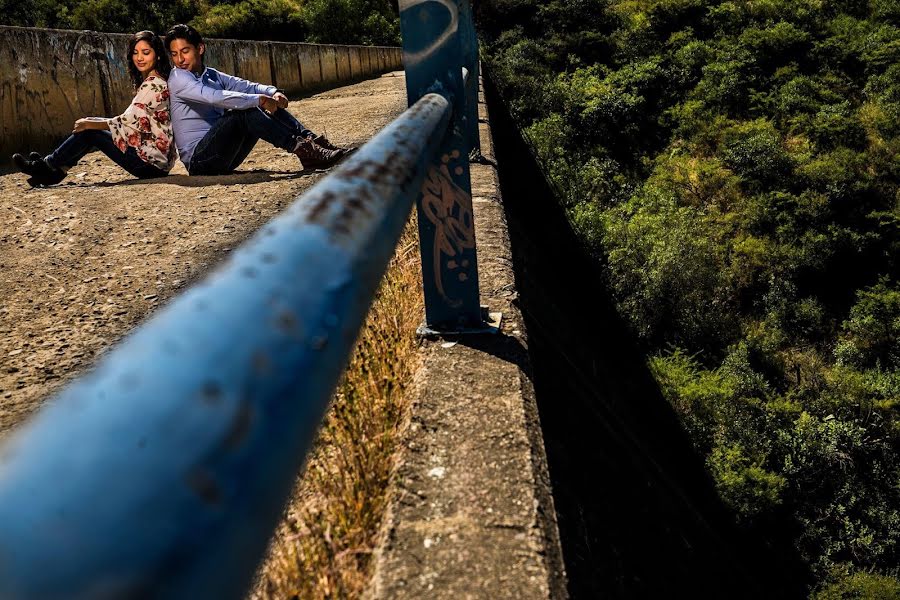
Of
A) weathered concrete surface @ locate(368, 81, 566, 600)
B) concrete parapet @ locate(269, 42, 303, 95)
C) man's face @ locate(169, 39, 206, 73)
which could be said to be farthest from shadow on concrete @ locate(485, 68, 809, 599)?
concrete parapet @ locate(269, 42, 303, 95)

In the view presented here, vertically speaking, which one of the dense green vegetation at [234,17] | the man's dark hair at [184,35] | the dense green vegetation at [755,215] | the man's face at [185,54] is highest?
the dense green vegetation at [234,17]

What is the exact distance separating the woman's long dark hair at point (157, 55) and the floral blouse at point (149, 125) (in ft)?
0.38

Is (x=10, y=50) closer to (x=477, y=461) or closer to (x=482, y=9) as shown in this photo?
(x=477, y=461)

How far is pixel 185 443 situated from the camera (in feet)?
0.83

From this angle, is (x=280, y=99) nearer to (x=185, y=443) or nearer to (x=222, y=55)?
(x=185, y=443)

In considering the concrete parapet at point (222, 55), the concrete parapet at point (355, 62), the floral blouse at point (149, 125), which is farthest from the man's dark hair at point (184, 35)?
the concrete parapet at point (355, 62)

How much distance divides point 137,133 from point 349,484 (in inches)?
153

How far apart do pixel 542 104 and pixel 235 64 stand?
881 inches

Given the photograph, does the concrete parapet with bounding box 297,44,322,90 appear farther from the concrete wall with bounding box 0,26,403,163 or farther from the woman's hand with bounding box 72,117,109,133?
the woman's hand with bounding box 72,117,109,133

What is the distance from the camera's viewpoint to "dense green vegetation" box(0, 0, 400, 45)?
2416cm

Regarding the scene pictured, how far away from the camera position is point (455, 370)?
178 cm

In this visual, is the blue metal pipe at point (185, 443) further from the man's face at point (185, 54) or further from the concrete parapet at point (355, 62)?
the concrete parapet at point (355, 62)

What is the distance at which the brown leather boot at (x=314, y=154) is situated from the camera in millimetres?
4379

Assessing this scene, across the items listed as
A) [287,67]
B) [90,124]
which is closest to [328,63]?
[287,67]
